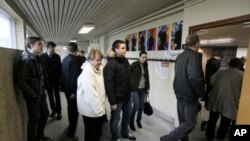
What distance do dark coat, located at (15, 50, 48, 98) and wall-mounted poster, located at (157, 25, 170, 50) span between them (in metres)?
2.56

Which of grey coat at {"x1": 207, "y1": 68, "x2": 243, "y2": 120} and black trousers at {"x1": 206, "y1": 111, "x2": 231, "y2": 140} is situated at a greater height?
grey coat at {"x1": 207, "y1": 68, "x2": 243, "y2": 120}

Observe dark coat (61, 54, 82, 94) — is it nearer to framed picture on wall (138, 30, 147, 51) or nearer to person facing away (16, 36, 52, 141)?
person facing away (16, 36, 52, 141)

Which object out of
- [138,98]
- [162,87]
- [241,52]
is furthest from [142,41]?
[241,52]

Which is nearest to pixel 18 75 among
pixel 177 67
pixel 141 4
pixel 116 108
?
pixel 116 108

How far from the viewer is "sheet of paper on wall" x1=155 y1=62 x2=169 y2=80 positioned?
3558 millimetres

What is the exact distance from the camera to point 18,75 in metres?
1.81

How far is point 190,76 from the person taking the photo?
6.43 feet

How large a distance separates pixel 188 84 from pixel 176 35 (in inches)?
60.5

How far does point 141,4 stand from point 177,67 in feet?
5.12

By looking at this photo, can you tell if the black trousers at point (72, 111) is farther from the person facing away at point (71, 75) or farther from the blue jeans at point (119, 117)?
the blue jeans at point (119, 117)

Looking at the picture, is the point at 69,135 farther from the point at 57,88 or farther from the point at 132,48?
the point at 132,48

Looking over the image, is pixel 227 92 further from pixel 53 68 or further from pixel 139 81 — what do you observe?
pixel 53 68

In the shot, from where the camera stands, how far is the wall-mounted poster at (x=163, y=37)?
3.57 m

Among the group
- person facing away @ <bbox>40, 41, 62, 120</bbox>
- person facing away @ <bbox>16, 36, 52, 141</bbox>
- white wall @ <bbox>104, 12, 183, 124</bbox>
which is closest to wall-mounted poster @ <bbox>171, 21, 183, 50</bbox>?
white wall @ <bbox>104, 12, 183, 124</bbox>
